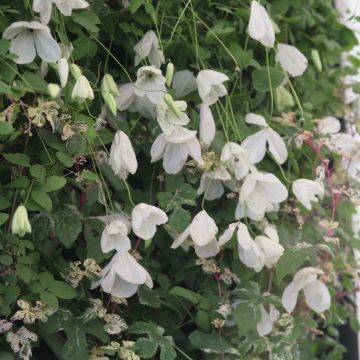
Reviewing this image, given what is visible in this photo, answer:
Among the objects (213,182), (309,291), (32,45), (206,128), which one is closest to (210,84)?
(206,128)

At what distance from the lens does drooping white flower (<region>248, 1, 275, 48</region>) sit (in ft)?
3.52

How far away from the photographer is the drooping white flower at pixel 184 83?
3.98 ft

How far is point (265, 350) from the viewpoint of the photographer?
120 cm

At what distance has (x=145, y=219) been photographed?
1037 mm

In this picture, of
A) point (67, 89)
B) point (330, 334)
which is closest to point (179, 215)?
point (67, 89)

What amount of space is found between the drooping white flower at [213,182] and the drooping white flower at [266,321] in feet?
0.69

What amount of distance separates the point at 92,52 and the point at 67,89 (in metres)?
0.10

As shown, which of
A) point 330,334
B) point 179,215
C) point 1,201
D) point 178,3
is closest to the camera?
point 1,201

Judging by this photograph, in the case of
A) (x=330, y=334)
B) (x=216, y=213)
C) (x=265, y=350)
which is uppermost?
(x=216, y=213)

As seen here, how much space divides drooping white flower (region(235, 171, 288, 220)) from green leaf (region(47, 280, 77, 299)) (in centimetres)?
29

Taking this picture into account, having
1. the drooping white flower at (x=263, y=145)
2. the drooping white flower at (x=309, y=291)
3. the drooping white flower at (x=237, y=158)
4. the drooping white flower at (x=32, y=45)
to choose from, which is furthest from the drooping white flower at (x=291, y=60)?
the drooping white flower at (x=32, y=45)

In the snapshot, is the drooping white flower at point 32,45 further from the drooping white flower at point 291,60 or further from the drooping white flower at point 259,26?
the drooping white flower at point 291,60

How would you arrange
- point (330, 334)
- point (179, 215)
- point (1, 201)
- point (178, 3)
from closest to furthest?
1. point (1, 201)
2. point (179, 215)
3. point (178, 3)
4. point (330, 334)

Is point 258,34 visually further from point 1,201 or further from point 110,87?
point 1,201
